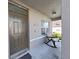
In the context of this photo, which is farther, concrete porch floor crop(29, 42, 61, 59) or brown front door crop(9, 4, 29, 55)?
concrete porch floor crop(29, 42, 61, 59)

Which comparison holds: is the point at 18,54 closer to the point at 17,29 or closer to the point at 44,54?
the point at 17,29

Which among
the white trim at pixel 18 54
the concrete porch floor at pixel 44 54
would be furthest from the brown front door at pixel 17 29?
the concrete porch floor at pixel 44 54

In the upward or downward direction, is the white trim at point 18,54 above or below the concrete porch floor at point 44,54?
above

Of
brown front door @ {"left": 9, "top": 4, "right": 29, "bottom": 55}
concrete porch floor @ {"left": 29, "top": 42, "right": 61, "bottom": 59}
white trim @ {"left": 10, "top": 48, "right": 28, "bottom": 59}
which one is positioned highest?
brown front door @ {"left": 9, "top": 4, "right": 29, "bottom": 55}

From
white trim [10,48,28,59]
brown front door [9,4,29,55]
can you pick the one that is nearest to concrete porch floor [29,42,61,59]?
white trim [10,48,28,59]

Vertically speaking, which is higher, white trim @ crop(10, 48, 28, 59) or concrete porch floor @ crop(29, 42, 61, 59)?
white trim @ crop(10, 48, 28, 59)

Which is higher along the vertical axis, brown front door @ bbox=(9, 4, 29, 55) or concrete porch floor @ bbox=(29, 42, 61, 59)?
brown front door @ bbox=(9, 4, 29, 55)

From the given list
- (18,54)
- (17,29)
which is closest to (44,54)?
(18,54)

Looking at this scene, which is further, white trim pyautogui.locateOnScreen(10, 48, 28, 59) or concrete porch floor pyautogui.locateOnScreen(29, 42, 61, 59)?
concrete porch floor pyautogui.locateOnScreen(29, 42, 61, 59)

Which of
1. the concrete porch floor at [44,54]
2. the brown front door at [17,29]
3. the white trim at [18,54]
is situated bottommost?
the concrete porch floor at [44,54]

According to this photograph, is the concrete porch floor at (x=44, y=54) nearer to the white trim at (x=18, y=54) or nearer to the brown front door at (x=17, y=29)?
the white trim at (x=18, y=54)

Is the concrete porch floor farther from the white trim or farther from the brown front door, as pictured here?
the brown front door
